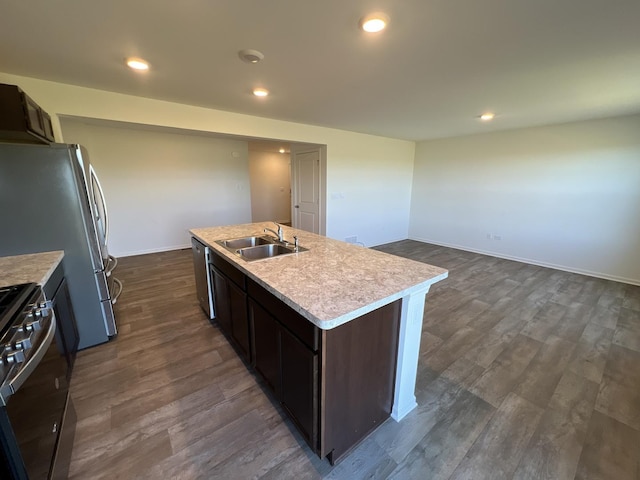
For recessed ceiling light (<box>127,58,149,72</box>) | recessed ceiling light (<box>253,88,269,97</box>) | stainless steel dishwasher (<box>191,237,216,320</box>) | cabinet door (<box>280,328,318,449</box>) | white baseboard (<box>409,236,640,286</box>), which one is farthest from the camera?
white baseboard (<box>409,236,640,286</box>)

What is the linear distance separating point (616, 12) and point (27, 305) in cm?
326

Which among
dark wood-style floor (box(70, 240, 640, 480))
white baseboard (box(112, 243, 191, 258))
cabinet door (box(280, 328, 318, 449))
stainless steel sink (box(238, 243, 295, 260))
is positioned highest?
stainless steel sink (box(238, 243, 295, 260))

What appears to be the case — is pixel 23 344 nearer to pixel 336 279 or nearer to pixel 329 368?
pixel 329 368

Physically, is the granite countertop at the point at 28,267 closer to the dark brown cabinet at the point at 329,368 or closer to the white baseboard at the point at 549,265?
the dark brown cabinet at the point at 329,368

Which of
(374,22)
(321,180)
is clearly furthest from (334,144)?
(374,22)

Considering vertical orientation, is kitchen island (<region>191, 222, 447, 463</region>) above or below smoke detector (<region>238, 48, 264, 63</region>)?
below

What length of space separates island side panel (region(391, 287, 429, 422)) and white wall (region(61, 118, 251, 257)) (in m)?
5.04

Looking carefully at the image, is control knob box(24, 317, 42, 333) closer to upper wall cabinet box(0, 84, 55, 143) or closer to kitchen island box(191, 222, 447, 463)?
kitchen island box(191, 222, 447, 463)

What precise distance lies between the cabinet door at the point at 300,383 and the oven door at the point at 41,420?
99 centimetres

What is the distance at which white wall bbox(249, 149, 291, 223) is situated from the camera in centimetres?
759

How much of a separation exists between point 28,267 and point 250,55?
2017mm

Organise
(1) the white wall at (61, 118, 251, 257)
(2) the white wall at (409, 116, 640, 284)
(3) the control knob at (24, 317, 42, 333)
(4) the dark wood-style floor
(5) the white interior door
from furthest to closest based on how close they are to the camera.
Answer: (5) the white interior door → (1) the white wall at (61, 118, 251, 257) → (2) the white wall at (409, 116, 640, 284) → (4) the dark wood-style floor → (3) the control knob at (24, 317, 42, 333)

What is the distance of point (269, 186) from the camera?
795cm

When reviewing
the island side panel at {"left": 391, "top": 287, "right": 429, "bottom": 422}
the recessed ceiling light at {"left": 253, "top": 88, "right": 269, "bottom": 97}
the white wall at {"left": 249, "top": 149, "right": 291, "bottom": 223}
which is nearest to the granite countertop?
the island side panel at {"left": 391, "top": 287, "right": 429, "bottom": 422}
